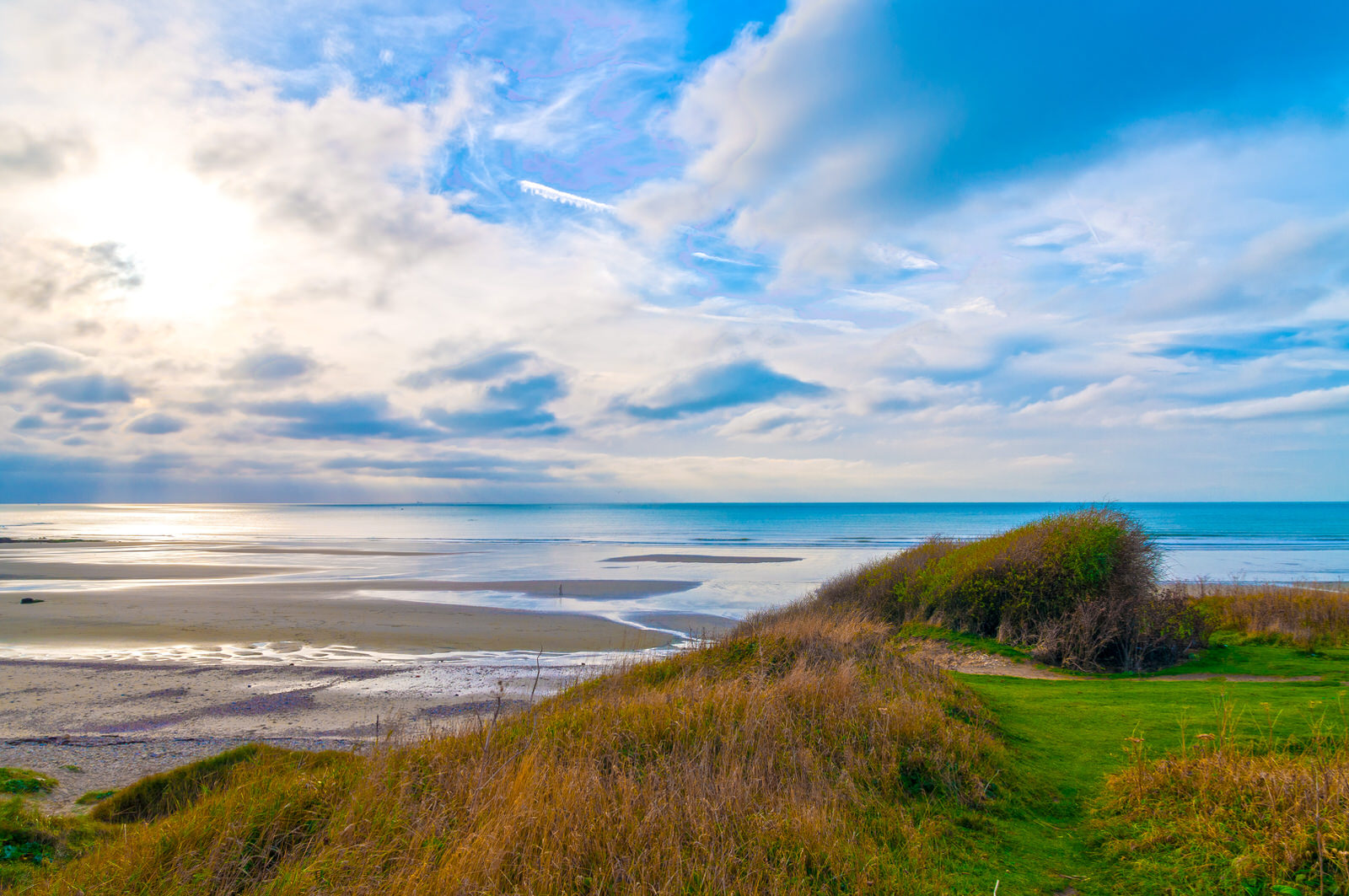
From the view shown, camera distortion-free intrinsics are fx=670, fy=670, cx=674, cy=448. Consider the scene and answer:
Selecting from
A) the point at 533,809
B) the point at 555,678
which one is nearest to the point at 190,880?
the point at 533,809

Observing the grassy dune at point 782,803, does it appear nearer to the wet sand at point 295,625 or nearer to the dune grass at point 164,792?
the dune grass at point 164,792

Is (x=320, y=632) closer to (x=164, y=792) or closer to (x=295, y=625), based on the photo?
(x=295, y=625)

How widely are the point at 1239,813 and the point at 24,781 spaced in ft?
38.0

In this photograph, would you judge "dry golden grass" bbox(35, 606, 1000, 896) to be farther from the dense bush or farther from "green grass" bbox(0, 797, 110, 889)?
the dense bush

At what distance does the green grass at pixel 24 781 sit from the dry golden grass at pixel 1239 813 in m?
10.6

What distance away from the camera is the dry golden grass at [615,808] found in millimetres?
4438

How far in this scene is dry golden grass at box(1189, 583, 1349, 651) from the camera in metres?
13.6

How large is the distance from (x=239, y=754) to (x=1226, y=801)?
9.63m

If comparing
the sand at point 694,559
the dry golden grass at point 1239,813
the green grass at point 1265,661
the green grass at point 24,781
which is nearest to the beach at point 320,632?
the green grass at point 24,781

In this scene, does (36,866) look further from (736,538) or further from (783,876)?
(736,538)

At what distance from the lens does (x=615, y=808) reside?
511 cm

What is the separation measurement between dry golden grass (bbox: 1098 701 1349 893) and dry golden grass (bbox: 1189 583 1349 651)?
1055 cm

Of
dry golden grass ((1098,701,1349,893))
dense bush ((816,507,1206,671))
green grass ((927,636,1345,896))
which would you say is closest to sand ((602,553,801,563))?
dense bush ((816,507,1206,671))

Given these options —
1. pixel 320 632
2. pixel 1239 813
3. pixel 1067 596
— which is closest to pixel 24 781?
pixel 1239 813
